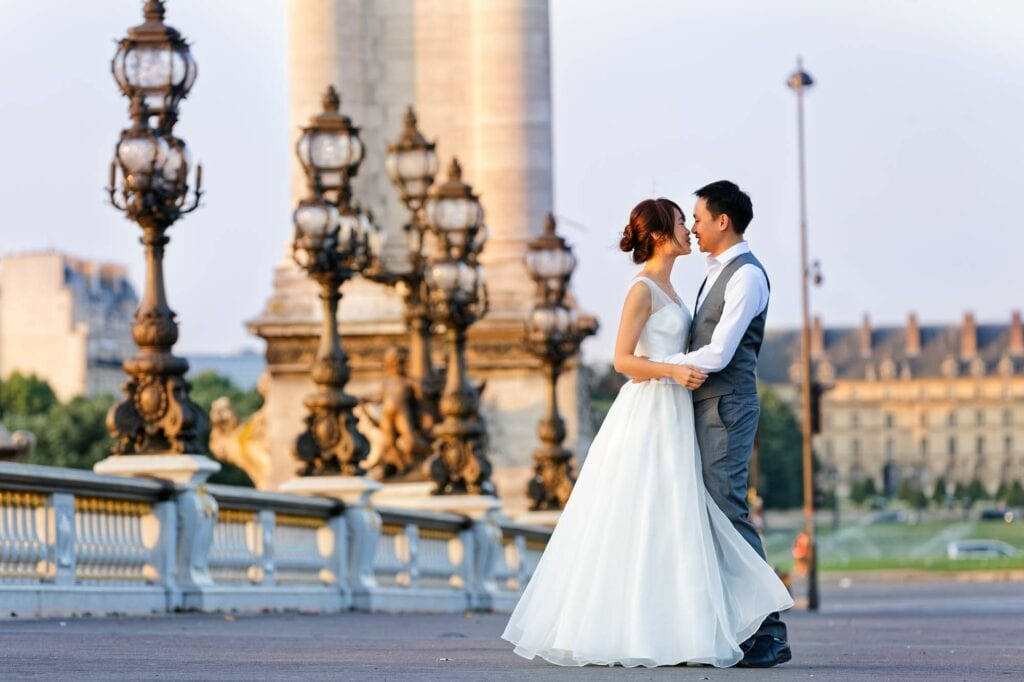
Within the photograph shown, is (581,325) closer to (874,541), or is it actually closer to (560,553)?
(560,553)

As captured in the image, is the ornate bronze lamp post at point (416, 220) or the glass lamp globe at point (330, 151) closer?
the glass lamp globe at point (330, 151)

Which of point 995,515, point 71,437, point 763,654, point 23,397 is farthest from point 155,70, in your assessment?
point 995,515

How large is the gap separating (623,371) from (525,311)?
28616 mm

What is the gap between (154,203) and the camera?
18.1m

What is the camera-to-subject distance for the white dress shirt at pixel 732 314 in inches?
→ 441

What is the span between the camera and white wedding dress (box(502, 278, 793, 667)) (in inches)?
432

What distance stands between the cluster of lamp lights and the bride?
11256 millimetres

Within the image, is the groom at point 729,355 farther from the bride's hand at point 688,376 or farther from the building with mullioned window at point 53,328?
the building with mullioned window at point 53,328

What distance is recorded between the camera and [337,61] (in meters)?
40.4

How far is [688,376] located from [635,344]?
0.32 meters

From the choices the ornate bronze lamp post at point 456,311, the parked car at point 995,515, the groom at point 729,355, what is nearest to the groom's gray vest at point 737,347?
the groom at point 729,355

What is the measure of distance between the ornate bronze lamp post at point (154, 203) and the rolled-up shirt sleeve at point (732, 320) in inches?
282

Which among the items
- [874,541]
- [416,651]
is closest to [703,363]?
[416,651]

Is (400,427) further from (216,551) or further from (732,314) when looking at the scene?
(732,314)
